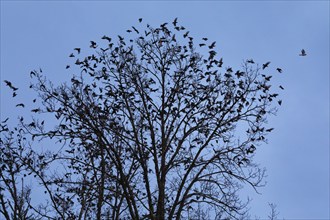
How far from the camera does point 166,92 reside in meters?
13.8

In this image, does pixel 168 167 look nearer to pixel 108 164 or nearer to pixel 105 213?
pixel 108 164

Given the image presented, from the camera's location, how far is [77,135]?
13.0 metres

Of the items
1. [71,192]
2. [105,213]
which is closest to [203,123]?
[71,192]

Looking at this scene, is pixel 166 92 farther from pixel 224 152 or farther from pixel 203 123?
pixel 224 152

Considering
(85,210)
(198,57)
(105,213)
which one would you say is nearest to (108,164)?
(85,210)

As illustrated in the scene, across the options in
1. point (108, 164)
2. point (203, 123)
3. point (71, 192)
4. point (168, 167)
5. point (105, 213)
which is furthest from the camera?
point (105, 213)

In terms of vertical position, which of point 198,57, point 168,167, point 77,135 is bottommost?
point 168,167

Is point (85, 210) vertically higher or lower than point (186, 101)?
lower

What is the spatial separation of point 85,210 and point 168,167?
5.19m

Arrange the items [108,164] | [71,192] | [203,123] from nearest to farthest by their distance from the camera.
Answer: [203,123]
[71,192]
[108,164]

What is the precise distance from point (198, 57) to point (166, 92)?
4.98ft

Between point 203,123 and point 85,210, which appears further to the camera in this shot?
point 85,210

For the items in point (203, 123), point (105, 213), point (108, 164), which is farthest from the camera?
point (105, 213)

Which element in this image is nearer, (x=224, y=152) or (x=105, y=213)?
(x=224, y=152)
